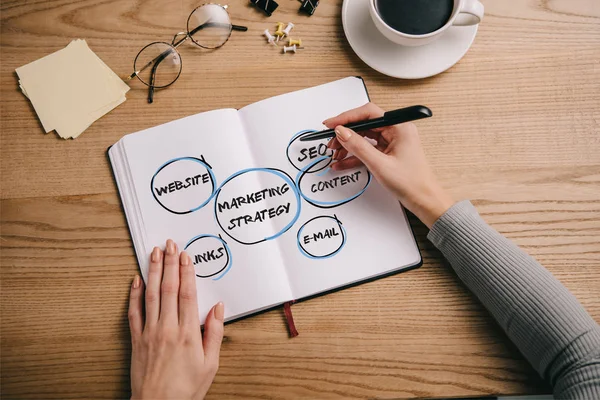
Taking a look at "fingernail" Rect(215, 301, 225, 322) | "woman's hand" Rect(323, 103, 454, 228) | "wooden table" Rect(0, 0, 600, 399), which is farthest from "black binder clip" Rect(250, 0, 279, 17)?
"fingernail" Rect(215, 301, 225, 322)

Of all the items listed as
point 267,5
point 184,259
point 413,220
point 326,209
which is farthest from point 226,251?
point 267,5

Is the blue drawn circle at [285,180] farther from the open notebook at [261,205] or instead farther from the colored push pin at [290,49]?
the colored push pin at [290,49]

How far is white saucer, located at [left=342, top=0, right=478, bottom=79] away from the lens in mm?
667

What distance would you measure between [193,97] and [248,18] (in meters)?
0.16

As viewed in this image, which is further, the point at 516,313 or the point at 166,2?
the point at 166,2

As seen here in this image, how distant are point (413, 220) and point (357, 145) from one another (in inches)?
6.1

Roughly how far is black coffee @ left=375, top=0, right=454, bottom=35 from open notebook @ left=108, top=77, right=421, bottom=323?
0.37ft

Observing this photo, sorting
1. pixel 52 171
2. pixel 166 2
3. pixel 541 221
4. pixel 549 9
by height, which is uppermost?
pixel 549 9

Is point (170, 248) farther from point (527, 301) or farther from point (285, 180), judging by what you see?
point (527, 301)

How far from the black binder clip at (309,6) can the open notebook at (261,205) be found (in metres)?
0.13

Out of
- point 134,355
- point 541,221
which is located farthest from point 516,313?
point 134,355

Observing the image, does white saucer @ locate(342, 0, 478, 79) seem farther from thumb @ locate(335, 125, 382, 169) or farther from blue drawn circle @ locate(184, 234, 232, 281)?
blue drawn circle @ locate(184, 234, 232, 281)

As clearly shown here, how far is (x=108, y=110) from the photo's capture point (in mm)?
687

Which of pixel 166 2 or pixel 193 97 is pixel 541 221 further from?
pixel 166 2
